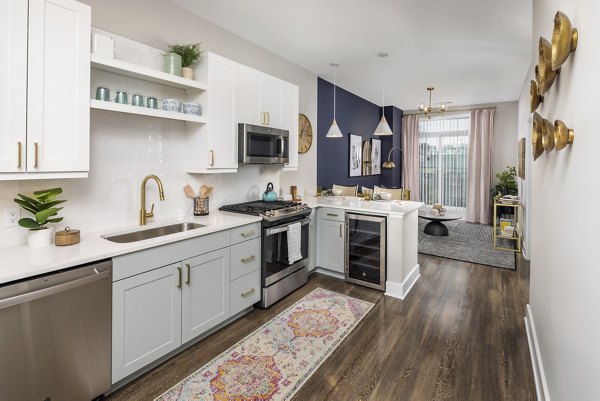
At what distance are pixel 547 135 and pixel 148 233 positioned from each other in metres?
2.75

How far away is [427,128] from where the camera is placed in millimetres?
8219

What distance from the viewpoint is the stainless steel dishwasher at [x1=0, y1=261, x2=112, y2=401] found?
145 centimetres

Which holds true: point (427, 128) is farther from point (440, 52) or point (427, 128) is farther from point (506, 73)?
point (440, 52)

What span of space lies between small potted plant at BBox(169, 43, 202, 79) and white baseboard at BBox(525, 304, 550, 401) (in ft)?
10.7

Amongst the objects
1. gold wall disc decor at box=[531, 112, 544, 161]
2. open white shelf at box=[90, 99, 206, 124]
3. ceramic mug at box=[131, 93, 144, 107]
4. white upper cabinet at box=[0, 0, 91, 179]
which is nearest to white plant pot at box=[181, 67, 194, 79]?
open white shelf at box=[90, 99, 206, 124]

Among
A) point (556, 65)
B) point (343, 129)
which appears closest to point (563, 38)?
point (556, 65)

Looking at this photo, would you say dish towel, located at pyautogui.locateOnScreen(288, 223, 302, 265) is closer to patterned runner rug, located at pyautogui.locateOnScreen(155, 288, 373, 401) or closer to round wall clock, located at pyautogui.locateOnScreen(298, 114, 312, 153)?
patterned runner rug, located at pyautogui.locateOnScreen(155, 288, 373, 401)

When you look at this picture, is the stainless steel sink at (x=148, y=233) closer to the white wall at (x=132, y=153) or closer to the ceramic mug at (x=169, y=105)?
the white wall at (x=132, y=153)

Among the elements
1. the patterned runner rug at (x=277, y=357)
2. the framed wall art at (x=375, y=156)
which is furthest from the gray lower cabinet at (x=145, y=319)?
the framed wall art at (x=375, y=156)

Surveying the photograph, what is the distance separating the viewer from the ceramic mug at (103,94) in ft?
6.99

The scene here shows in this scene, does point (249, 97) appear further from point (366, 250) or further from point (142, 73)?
point (366, 250)

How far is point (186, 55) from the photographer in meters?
2.70

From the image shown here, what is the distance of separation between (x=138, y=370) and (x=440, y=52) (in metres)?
4.59

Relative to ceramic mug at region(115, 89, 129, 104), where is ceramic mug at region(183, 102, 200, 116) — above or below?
above
